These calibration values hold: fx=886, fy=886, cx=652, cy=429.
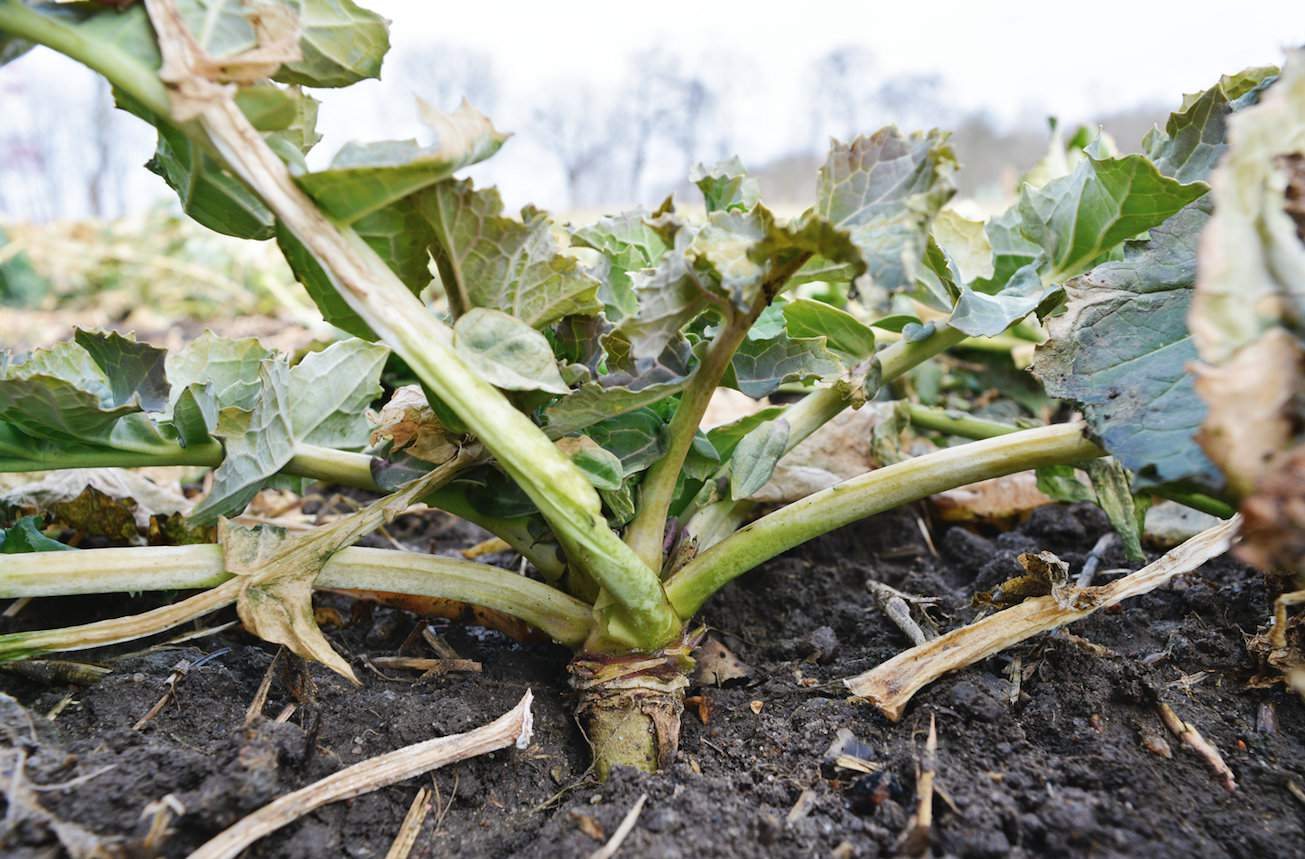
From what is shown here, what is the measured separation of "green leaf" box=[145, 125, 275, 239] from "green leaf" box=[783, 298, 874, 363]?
738mm

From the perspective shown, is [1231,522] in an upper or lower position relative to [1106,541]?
upper

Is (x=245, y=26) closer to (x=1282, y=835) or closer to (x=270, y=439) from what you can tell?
(x=270, y=439)

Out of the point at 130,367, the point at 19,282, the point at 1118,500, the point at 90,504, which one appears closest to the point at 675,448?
the point at 1118,500

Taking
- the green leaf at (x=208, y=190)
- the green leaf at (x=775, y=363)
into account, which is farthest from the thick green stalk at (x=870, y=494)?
the green leaf at (x=208, y=190)

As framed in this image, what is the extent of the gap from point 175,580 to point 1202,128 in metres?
1.43

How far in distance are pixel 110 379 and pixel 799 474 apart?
1.03 m

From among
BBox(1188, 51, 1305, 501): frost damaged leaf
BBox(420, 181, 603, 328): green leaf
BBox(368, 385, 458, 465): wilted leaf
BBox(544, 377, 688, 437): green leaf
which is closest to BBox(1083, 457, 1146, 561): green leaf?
BBox(1188, 51, 1305, 501): frost damaged leaf

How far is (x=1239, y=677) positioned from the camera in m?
1.13

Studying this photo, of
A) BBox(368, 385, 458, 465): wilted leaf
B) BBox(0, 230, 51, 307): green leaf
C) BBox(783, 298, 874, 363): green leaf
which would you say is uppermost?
BBox(783, 298, 874, 363): green leaf

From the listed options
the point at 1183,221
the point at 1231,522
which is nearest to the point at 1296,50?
the point at 1183,221

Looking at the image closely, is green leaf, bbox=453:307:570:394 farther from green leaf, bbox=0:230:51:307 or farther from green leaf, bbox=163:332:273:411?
green leaf, bbox=0:230:51:307

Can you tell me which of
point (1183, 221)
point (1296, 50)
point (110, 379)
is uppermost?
point (1296, 50)

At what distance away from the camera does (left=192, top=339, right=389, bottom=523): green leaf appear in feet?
3.64

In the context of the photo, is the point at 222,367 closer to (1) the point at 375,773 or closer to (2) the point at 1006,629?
(1) the point at 375,773
